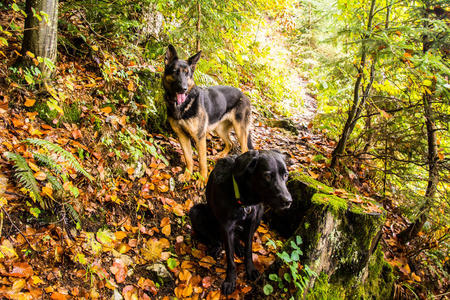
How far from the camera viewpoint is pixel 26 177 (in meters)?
2.19

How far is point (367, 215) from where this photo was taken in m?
3.02

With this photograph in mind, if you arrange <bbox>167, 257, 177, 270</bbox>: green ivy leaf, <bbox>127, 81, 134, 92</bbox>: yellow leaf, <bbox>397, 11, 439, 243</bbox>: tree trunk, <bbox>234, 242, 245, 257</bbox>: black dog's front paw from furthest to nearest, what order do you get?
<bbox>127, 81, 134, 92</bbox>: yellow leaf, <bbox>397, 11, 439, 243</bbox>: tree trunk, <bbox>234, 242, 245, 257</bbox>: black dog's front paw, <bbox>167, 257, 177, 270</bbox>: green ivy leaf

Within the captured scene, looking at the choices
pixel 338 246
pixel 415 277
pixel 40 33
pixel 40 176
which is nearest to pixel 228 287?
pixel 338 246

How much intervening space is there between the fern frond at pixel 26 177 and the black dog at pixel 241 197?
1810 millimetres

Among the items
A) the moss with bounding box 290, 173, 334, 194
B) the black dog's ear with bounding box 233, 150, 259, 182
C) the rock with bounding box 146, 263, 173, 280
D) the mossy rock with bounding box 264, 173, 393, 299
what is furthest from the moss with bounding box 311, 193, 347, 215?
the rock with bounding box 146, 263, 173, 280

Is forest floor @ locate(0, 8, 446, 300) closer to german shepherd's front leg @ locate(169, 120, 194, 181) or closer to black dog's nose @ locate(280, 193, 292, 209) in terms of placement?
german shepherd's front leg @ locate(169, 120, 194, 181)

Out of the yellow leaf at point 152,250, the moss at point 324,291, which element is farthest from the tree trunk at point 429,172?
the yellow leaf at point 152,250

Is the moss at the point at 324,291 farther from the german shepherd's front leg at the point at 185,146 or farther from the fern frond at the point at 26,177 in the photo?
the fern frond at the point at 26,177

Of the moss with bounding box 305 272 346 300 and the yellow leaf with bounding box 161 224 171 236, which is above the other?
the yellow leaf with bounding box 161 224 171 236

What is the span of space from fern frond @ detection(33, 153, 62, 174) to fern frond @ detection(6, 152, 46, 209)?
0.27m

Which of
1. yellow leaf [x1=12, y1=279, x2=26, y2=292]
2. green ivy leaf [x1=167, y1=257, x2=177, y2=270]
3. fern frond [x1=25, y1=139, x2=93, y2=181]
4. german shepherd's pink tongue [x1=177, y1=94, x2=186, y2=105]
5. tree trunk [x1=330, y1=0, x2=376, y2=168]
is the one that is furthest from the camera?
german shepherd's pink tongue [x1=177, y1=94, x2=186, y2=105]

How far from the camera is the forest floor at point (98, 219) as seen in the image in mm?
2188

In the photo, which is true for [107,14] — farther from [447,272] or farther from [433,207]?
[447,272]

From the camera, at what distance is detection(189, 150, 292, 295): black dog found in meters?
2.74
